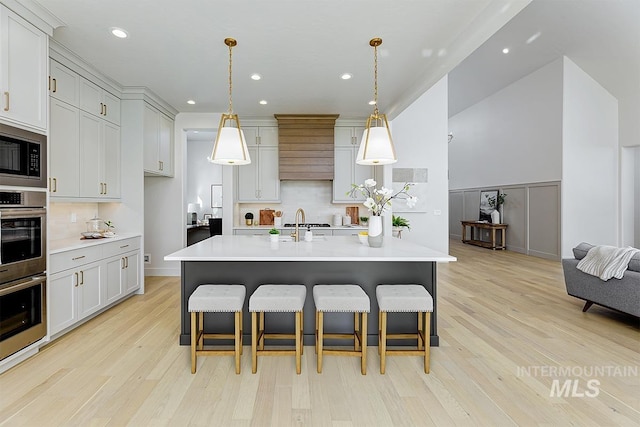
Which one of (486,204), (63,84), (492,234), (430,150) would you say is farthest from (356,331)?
(486,204)

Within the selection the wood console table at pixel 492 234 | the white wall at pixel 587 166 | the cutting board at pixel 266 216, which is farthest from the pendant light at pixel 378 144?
the wood console table at pixel 492 234

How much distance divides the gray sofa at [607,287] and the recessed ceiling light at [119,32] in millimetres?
5276

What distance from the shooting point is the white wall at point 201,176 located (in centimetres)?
838

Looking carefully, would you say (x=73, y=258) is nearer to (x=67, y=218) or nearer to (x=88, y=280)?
(x=88, y=280)

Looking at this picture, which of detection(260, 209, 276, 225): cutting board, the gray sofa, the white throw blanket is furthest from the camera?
detection(260, 209, 276, 225): cutting board

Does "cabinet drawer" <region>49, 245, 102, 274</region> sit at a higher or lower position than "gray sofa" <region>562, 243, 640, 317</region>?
higher

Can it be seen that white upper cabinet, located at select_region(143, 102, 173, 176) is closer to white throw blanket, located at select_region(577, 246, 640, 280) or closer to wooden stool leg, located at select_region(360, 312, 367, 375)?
wooden stool leg, located at select_region(360, 312, 367, 375)

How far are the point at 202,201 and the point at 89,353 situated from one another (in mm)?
6070

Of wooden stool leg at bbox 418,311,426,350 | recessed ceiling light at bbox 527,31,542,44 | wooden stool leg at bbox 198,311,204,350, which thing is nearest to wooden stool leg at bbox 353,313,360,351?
wooden stool leg at bbox 418,311,426,350

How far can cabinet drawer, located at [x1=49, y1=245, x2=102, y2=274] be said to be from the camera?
289 centimetres

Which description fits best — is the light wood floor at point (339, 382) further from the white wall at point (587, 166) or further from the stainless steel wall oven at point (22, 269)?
the white wall at point (587, 166)

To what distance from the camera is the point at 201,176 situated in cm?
847

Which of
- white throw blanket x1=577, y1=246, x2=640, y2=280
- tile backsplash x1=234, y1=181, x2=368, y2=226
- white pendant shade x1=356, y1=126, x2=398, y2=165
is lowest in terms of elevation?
white throw blanket x1=577, y1=246, x2=640, y2=280

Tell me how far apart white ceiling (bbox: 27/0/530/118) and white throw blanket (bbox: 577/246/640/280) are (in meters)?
2.53
